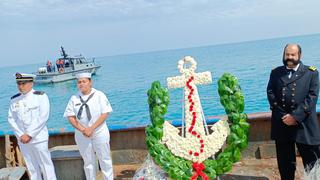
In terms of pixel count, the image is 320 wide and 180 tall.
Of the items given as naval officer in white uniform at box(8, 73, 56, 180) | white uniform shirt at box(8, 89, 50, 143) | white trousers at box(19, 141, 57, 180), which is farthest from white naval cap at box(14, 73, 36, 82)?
white trousers at box(19, 141, 57, 180)

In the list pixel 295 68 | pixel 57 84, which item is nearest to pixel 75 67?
pixel 57 84

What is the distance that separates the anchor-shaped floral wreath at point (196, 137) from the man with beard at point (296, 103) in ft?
1.07

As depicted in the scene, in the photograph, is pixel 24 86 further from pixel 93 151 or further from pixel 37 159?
pixel 93 151

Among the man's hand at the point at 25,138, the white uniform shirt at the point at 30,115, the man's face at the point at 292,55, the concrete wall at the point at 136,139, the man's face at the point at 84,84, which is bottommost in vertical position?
the concrete wall at the point at 136,139

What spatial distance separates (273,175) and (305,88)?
1.19 metres

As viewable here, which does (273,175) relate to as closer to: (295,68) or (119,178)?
(295,68)

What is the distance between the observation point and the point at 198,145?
3.35 m

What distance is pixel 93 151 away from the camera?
3.59m

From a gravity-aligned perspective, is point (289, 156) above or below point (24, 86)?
below

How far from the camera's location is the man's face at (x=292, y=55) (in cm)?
297

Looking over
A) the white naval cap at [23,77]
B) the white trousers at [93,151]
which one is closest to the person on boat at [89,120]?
the white trousers at [93,151]

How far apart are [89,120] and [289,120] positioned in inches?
76.2

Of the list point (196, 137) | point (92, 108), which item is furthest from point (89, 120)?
point (196, 137)

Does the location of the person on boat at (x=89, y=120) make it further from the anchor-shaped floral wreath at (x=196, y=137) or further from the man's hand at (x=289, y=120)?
the man's hand at (x=289, y=120)
